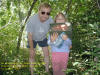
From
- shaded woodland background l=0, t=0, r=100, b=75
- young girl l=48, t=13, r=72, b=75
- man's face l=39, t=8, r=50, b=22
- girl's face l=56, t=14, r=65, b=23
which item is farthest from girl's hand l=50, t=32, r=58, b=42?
shaded woodland background l=0, t=0, r=100, b=75

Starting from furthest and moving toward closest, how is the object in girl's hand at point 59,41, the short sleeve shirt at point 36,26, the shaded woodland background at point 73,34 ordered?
1. the shaded woodland background at point 73,34
2. the short sleeve shirt at point 36,26
3. the object in girl's hand at point 59,41

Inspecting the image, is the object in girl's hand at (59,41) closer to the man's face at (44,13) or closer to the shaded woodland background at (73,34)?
the man's face at (44,13)

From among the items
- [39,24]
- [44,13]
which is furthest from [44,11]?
[39,24]

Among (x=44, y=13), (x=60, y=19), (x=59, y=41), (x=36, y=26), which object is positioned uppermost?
(x=44, y=13)

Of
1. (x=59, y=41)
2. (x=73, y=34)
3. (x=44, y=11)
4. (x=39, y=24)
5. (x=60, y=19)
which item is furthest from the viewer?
(x=73, y=34)

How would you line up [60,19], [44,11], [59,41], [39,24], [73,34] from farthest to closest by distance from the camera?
[73,34], [39,24], [44,11], [60,19], [59,41]

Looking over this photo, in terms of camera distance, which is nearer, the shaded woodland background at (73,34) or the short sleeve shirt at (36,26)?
the short sleeve shirt at (36,26)

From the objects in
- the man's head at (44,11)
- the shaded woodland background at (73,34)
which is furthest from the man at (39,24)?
the shaded woodland background at (73,34)

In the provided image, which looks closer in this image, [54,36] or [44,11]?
[54,36]

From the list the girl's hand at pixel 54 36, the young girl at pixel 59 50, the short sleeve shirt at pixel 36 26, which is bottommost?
the young girl at pixel 59 50

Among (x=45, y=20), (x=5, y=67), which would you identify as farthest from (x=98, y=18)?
(x=5, y=67)

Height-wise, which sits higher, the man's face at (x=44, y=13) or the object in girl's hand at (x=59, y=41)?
the man's face at (x=44, y=13)

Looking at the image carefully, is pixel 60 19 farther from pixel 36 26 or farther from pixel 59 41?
pixel 36 26

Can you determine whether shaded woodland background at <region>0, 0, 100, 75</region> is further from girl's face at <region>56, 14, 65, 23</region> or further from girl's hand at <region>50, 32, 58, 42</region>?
girl's hand at <region>50, 32, 58, 42</region>
